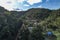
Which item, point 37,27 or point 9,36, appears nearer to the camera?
point 37,27

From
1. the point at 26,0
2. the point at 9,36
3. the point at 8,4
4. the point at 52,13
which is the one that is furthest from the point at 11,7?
the point at 52,13

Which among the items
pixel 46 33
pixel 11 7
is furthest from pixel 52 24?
pixel 11 7

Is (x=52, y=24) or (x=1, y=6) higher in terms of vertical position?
(x=1, y=6)

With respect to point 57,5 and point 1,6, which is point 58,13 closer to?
point 57,5

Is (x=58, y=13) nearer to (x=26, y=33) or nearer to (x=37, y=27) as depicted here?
(x=37, y=27)

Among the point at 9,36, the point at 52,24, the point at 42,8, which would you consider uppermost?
the point at 42,8

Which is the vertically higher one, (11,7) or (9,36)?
(11,7)
